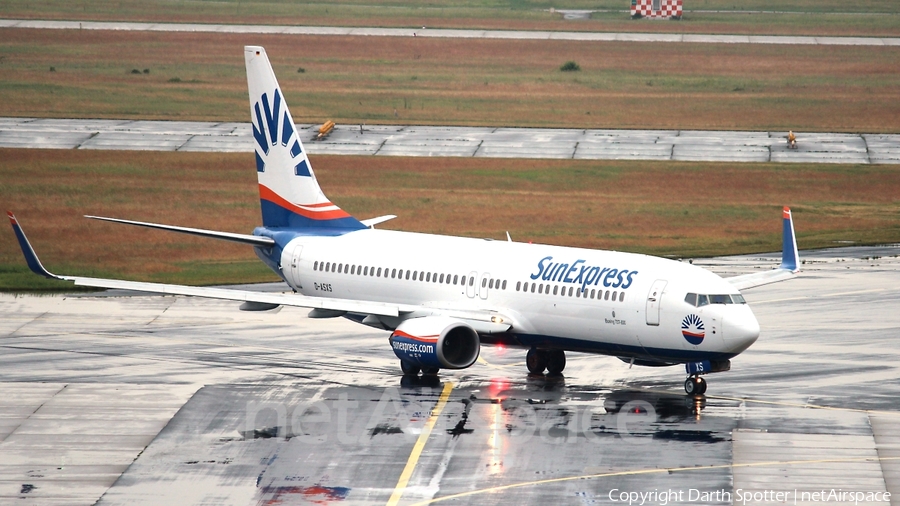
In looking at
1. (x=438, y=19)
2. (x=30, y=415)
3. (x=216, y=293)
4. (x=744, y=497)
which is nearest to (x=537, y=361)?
(x=216, y=293)

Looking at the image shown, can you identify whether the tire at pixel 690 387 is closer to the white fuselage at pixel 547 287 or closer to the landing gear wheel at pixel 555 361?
the white fuselage at pixel 547 287

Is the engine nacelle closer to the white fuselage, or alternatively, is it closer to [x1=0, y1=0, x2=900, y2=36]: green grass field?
the white fuselage

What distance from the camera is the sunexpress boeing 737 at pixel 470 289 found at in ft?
130

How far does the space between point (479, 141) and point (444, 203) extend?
2159 centimetres

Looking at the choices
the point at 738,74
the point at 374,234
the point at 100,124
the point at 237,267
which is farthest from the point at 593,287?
the point at 738,74

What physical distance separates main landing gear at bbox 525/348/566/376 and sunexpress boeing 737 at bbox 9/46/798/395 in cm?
3

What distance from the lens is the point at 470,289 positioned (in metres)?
43.9

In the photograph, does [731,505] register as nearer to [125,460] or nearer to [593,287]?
[593,287]

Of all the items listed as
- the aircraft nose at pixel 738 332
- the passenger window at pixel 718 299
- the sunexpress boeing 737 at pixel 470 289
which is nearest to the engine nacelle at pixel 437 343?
the sunexpress boeing 737 at pixel 470 289

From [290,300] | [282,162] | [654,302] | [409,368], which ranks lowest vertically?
[409,368]

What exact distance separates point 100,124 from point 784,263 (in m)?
72.9

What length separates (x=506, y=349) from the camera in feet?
160

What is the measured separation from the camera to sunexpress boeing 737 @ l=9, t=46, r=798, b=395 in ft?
130

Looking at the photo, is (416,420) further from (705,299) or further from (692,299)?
(705,299)
